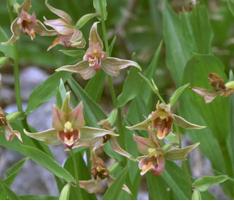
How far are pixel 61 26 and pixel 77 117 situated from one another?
19 cm

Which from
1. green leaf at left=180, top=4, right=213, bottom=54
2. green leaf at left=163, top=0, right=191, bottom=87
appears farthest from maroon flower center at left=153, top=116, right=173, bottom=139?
green leaf at left=163, top=0, right=191, bottom=87

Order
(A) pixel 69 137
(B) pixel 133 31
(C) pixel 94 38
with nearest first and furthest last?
(A) pixel 69 137 → (C) pixel 94 38 → (B) pixel 133 31

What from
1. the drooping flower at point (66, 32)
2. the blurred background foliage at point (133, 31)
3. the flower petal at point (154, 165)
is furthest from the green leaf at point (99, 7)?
the blurred background foliage at point (133, 31)

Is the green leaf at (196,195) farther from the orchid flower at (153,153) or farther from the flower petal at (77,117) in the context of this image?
the flower petal at (77,117)

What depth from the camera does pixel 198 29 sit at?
1112mm

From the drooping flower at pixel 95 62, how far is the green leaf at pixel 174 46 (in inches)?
20.0

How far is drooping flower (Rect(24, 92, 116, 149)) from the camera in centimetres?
66

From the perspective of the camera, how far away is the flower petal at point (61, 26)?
776 millimetres

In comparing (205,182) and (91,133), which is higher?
(91,133)

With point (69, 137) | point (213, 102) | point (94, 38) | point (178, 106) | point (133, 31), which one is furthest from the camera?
point (133, 31)

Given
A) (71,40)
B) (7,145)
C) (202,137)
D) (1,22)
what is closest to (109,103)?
(1,22)

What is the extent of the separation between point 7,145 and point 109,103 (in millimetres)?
1621

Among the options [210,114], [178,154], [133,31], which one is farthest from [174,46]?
[133,31]

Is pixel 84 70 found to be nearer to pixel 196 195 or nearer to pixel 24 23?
pixel 24 23
